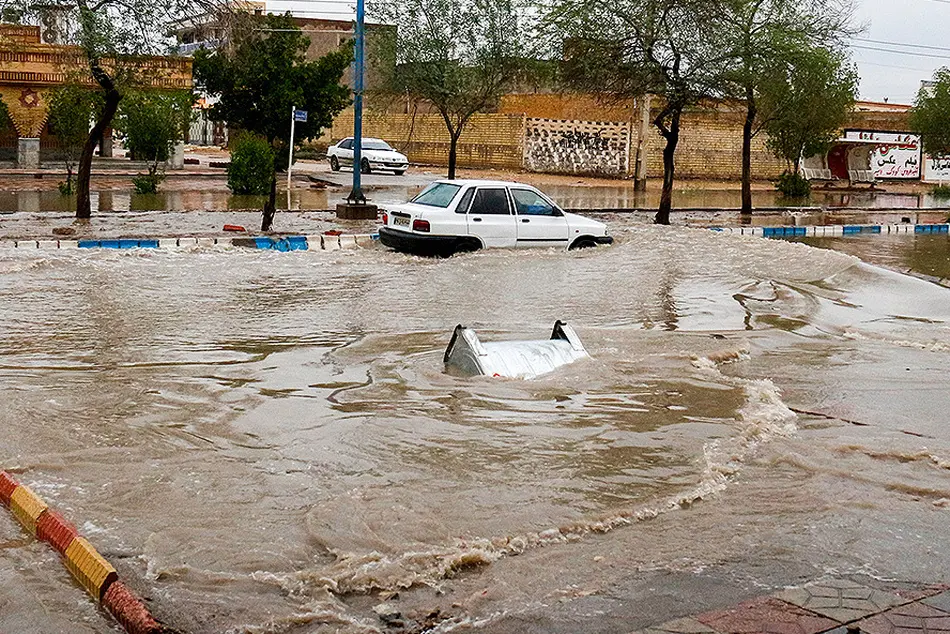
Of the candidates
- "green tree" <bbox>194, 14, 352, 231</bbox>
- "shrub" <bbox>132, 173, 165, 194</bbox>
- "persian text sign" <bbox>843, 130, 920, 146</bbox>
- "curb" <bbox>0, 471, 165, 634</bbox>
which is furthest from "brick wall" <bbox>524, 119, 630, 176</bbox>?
"curb" <bbox>0, 471, 165, 634</bbox>

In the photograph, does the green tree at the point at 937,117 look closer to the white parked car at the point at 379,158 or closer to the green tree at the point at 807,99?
the green tree at the point at 807,99

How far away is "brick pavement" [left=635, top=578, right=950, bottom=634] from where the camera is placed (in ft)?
14.0

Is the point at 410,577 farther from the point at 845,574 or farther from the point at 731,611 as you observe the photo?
the point at 845,574

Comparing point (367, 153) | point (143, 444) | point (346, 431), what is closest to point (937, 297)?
point (346, 431)

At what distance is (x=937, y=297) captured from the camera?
1421 cm

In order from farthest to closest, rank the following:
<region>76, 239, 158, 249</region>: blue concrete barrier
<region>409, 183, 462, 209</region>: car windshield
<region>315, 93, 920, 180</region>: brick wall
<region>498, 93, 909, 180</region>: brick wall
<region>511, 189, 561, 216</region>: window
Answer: <region>498, 93, 909, 180</region>: brick wall → <region>315, 93, 920, 180</region>: brick wall → <region>511, 189, 561, 216</region>: window → <region>409, 183, 462, 209</region>: car windshield → <region>76, 239, 158, 249</region>: blue concrete barrier

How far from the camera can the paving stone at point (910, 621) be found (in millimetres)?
4270

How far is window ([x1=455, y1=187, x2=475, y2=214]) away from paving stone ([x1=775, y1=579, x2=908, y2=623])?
1272 cm

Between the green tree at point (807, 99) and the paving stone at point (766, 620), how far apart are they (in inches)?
857

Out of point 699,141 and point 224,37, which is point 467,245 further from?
point 699,141

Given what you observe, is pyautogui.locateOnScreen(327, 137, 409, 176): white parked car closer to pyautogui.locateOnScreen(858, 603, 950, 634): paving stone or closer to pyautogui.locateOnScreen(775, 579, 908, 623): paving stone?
pyautogui.locateOnScreen(775, 579, 908, 623): paving stone

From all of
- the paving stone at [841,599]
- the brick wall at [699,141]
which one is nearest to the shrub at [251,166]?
the paving stone at [841,599]

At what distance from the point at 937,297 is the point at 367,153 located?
2988 centimetres

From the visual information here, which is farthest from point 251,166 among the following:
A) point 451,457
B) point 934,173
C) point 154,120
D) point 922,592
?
point 934,173
